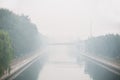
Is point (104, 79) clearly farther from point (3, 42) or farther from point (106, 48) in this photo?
point (106, 48)

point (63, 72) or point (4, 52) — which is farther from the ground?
point (4, 52)

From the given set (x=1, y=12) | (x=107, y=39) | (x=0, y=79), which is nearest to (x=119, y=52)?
(x=107, y=39)

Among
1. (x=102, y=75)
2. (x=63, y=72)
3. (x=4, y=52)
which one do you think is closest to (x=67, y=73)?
(x=63, y=72)

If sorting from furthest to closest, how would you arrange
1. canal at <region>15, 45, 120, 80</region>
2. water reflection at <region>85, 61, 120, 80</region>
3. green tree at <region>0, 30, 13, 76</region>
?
green tree at <region>0, 30, 13, 76</region> < canal at <region>15, 45, 120, 80</region> < water reflection at <region>85, 61, 120, 80</region>

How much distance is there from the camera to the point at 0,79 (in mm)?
33156

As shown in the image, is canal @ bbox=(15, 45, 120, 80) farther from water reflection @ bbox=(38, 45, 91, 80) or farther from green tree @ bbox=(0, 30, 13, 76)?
green tree @ bbox=(0, 30, 13, 76)

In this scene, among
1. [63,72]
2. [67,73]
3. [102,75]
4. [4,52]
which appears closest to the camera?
[4,52]

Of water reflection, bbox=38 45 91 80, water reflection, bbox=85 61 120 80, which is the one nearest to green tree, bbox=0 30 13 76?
water reflection, bbox=38 45 91 80

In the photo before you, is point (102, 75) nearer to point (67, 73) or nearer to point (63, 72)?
point (67, 73)

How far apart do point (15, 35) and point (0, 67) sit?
121 ft

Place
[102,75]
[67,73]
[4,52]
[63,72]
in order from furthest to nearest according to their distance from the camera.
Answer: [63,72], [67,73], [102,75], [4,52]

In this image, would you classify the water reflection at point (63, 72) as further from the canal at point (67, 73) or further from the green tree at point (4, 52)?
the green tree at point (4, 52)

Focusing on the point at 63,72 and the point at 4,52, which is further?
the point at 63,72

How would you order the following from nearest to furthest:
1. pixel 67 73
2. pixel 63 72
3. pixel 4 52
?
pixel 4 52 < pixel 67 73 < pixel 63 72
